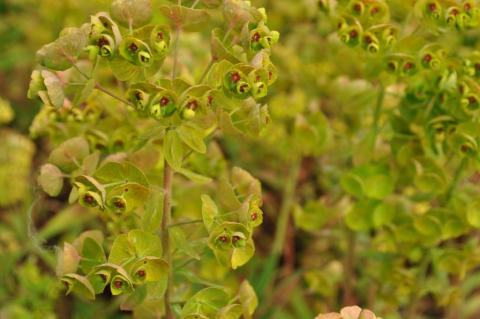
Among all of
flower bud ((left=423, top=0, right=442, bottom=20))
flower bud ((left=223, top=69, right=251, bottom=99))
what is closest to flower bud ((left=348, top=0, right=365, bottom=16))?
flower bud ((left=423, top=0, right=442, bottom=20))

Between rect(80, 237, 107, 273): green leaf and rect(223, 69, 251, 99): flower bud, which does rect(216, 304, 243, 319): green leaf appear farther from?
rect(223, 69, 251, 99): flower bud

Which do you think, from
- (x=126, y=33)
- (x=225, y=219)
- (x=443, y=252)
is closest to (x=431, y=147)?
(x=443, y=252)

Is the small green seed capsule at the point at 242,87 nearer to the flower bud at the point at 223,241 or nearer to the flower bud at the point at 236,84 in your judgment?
the flower bud at the point at 236,84

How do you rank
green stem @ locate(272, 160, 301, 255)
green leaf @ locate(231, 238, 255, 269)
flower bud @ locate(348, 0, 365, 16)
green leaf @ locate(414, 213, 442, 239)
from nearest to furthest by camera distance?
green leaf @ locate(231, 238, 255, 269) → flower bud @ locate(348, 0, 365, 16) → green leaf @ locate(414, 213, 442, 239) → green stem @ locate(272, 160, 301, 255)

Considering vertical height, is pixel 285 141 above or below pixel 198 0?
below

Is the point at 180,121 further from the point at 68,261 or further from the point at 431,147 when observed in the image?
the point at 431,147

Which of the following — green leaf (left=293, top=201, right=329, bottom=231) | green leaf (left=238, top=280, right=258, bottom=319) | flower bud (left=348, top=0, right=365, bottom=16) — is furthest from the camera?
green leaf (left=293, top=201, right=329, bottom=231)

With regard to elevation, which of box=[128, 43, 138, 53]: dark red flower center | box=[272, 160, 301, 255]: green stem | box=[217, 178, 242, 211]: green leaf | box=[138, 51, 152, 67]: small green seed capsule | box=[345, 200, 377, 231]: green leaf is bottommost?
box=[272, 160, 301, 255]: green stem

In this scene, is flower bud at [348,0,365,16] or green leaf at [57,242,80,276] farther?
flower bud at [348,0,365,16]
